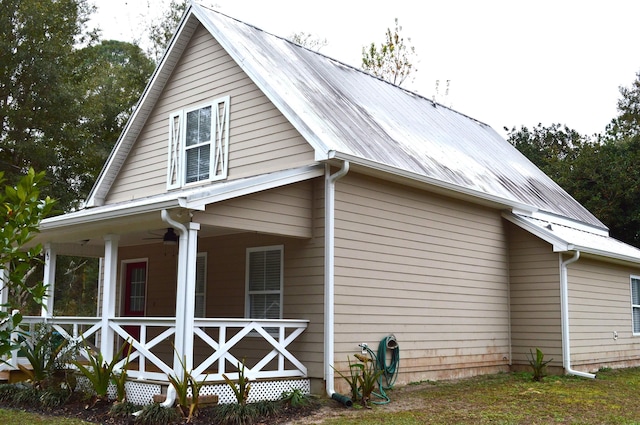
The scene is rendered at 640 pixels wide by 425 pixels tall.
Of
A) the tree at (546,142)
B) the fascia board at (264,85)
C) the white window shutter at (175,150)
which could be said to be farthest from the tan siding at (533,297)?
the tree at (546,142)

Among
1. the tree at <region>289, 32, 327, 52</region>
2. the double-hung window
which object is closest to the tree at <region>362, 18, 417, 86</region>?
the tree at <region>289, 32, 327, 52</region>

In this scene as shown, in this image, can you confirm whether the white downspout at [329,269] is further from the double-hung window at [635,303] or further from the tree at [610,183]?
the tree at [610,183]

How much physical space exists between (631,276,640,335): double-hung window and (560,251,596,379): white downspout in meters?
4.07

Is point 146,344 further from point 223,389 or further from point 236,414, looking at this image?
point 236,414

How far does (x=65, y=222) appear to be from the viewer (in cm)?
1065

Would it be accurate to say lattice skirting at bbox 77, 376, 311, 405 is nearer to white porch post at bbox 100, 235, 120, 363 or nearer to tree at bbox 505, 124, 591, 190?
white porch post at bbox 100, 235, 120, 363

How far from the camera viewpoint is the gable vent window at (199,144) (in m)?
12.5

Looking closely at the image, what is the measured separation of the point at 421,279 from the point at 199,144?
493 centimetres

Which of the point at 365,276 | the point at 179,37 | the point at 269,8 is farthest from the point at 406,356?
the point at 269,8

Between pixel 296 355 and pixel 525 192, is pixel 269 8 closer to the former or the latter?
pixel 525 192

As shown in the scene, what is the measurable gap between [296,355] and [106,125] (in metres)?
20.6

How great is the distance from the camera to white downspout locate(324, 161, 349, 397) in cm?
1006

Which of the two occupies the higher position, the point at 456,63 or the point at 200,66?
the point at 456,63

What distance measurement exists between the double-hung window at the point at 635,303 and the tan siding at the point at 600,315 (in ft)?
0.81
